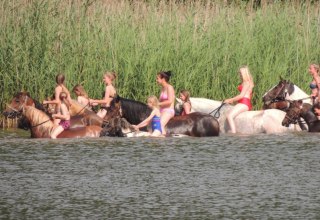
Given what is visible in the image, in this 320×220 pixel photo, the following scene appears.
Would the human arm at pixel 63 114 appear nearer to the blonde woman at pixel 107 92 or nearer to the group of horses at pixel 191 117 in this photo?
the group of horses at pixel 191 117

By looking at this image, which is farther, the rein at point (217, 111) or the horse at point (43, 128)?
the rein at point (217, 111)

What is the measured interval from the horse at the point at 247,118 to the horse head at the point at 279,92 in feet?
0.94

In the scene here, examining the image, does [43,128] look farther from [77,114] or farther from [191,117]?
[191,117]

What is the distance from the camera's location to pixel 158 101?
16.7 meters

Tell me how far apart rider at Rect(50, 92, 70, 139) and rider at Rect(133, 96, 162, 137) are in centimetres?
111

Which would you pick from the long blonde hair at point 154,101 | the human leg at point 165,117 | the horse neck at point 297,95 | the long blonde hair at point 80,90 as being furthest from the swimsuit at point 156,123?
the horse neck at point 297,95

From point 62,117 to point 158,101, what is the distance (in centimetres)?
164

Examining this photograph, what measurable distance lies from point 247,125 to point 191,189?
694cm

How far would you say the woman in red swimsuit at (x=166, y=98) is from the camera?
16.9 m

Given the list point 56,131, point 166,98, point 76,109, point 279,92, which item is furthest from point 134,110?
point 279,92

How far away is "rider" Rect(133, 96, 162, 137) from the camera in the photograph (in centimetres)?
1622

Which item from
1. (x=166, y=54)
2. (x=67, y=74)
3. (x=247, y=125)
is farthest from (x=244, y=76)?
(x=67, y=74)

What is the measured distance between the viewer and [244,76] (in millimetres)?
17312

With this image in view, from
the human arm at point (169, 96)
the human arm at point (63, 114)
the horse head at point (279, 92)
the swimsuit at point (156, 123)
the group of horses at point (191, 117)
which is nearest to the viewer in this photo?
the human arm at point (63, 114)
